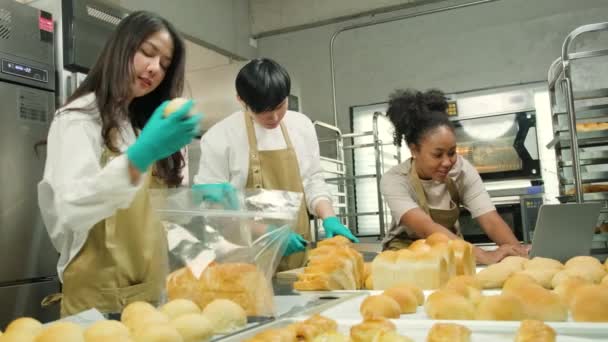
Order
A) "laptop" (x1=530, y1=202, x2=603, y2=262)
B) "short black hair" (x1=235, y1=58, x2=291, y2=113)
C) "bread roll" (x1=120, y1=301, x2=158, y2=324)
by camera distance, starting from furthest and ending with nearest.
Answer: "short black hair" (x1=235, y1=58, x2=291, y2=113) < "laptop" (x1=530, y1=202, x2=603, y2=262) < "bread roll" (x1=120, y1=301, x2=158, y2=324)

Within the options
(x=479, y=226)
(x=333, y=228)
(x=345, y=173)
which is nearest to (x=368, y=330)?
(x=333, y=228)

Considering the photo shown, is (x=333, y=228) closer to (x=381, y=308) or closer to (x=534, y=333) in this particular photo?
(x=381, y=308)

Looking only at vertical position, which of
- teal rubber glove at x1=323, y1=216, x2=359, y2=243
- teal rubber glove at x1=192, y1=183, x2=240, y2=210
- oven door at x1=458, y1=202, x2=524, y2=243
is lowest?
oven door at x1=458, y1=202, x2=524, y2=243

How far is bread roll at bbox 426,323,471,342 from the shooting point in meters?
Answer: 0.60

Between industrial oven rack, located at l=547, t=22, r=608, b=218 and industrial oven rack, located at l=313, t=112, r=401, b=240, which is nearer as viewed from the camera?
industrial oven rack, located at l=547, t=22, r=608, b=218

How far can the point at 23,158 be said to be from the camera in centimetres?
216

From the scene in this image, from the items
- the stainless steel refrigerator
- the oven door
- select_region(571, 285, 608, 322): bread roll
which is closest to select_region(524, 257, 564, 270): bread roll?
select_region(571, 285, 608, 322): bread roll

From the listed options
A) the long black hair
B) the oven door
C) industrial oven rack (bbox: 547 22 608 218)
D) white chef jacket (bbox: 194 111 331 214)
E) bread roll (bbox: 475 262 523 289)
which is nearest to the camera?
bread roll (bbox: 475 262 523 289)

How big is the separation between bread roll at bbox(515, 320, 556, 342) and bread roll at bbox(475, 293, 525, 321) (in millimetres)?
100

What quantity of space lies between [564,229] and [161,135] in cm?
97

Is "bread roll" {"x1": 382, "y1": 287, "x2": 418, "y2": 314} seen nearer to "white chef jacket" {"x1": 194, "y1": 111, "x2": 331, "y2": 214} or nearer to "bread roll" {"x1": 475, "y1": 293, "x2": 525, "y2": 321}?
"bread roll" {"x1": 475, "y1": 293, "x2": 525, "y2": 321}

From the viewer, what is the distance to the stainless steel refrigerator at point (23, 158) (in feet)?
6.81

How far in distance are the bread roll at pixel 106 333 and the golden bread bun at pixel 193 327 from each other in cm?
6

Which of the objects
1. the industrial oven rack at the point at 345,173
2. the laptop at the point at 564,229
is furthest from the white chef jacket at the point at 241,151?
the industrial oven rack at the point at 345,173
